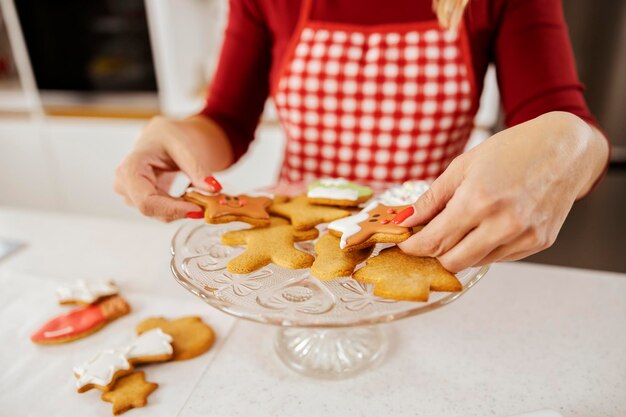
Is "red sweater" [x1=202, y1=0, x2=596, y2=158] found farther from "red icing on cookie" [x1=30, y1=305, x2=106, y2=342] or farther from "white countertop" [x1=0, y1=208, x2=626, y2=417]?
"red icing on cookie" [x1=30, y1=305, x2=106, y2=342]

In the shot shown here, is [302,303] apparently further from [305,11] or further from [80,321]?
[305,11]

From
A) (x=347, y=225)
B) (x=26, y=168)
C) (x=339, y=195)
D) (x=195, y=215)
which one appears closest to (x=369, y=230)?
(x=347, y=225)

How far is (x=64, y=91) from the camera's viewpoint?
81.1 inches

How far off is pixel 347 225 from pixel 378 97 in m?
0.41

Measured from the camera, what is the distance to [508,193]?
455mm

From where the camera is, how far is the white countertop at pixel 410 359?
567 millimetres

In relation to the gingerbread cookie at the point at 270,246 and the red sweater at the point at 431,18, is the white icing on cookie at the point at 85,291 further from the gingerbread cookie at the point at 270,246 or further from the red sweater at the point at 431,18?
the red sweater at the point at 431,18

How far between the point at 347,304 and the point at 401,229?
10 cm

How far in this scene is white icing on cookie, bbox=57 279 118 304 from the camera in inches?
29.1

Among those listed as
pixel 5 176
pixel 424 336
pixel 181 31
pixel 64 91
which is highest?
pixel 181 31

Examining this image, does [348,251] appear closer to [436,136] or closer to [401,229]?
[401,229]

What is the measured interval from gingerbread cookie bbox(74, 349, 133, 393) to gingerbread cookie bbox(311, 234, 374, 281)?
0.88ft

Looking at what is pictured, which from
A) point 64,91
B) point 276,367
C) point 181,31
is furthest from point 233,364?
point 64,91

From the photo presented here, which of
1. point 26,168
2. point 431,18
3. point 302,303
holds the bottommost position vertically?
point 26,168
